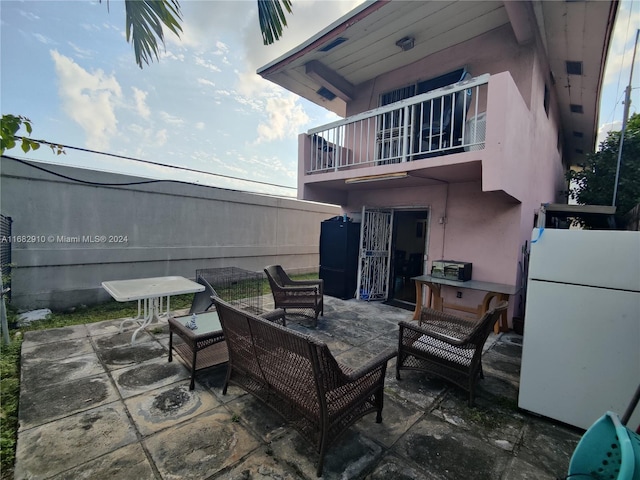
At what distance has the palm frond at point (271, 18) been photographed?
2320mm

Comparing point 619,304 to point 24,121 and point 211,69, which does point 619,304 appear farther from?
point 211,69

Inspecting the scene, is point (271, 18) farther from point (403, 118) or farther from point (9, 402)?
point (9, 402)

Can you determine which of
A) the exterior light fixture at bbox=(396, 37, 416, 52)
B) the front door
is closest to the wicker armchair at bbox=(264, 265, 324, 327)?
the front door

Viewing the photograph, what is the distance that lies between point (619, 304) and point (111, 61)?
6.75 meters

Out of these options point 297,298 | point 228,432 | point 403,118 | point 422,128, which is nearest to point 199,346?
point 228,432

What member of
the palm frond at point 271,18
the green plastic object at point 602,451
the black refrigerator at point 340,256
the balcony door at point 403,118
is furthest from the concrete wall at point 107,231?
the green plastic object at point 602,451

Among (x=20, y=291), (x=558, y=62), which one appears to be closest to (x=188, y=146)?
(x=20, y=291)

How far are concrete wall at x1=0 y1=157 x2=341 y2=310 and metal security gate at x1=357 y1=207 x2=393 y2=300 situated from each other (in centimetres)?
363

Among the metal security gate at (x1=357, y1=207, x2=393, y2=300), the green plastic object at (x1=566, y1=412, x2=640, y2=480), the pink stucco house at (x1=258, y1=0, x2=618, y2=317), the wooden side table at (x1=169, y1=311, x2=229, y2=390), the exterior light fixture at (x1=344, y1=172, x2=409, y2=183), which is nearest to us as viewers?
the green plastic object at (x1=566, y1=412, x2=640, y2=480)

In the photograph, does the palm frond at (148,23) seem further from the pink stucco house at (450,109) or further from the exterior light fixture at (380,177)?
the exterior light fixture at (380,177)

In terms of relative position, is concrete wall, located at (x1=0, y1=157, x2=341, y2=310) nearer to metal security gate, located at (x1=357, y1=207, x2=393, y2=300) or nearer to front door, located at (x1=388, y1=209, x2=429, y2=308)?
metal security gate, located at (x1=357, y1=207, x2=393, y2=300)

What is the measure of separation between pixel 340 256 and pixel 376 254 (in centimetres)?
88

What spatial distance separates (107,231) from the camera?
228 inches

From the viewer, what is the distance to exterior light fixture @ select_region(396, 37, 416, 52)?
520cm
